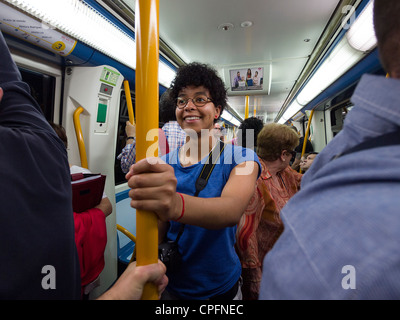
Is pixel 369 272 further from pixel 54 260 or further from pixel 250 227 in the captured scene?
pixel 250 227

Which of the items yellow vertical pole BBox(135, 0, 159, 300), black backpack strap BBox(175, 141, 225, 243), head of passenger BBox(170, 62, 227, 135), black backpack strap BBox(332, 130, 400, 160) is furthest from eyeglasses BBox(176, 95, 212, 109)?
black backpack strap BBox(332, 130, 400, 160)

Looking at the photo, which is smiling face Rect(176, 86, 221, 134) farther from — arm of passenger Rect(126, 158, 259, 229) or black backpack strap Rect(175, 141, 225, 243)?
arm of passenger Rect(126, 158, 259, 229)

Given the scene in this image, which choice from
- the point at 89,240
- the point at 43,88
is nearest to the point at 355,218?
the point at 89,240

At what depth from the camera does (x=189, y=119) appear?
1511mm

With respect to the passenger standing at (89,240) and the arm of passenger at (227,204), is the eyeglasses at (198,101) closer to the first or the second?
the arm of passenger at (227,204)

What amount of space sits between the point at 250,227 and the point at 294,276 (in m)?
1.39

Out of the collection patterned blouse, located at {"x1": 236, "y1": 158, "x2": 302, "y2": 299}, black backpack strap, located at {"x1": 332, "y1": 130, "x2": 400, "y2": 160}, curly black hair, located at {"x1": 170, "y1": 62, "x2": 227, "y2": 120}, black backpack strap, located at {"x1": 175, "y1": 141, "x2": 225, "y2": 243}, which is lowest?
patterned blouse, located at {"x1": 236, "y1": 158, "x2": 302, "y2": 299}

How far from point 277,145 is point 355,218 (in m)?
2.00

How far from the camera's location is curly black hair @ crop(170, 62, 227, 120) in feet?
5.19

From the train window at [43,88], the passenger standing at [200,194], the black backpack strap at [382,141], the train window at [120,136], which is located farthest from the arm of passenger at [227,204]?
the train window at [120,136]

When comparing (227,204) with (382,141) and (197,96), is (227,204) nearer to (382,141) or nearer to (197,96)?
(382,141)

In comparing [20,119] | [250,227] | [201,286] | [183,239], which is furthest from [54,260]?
[250,227]

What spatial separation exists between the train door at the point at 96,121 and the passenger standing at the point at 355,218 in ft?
7.51

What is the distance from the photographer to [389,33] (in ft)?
1.58
